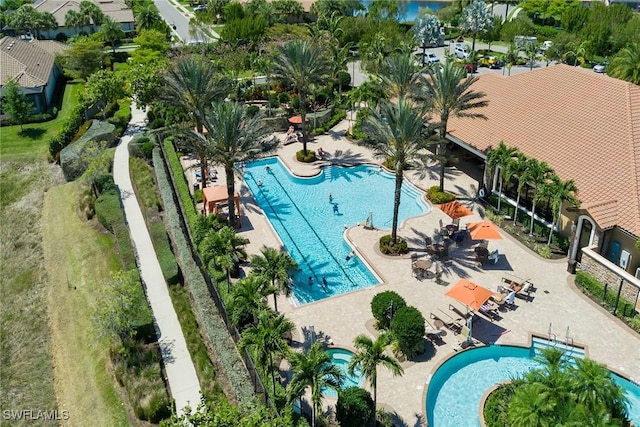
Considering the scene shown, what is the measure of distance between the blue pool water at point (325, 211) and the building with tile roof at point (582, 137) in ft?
23.2

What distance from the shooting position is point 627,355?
25094 mm

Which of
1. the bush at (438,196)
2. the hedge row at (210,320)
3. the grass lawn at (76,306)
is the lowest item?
the grass lawn at (76,306)

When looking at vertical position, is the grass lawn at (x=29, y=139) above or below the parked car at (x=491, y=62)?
below

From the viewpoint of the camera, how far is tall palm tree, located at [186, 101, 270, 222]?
31.7 metres

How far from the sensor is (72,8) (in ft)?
316

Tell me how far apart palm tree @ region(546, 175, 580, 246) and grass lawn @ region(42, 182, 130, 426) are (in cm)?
2460

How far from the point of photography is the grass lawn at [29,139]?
51444 millimetres

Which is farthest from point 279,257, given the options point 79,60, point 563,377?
point 79,60

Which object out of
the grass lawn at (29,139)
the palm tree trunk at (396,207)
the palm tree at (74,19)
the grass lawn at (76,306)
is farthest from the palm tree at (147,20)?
the palm tree trunk at (396,207)

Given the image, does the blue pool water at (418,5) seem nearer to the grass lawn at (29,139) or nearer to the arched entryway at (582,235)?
the grass lawn at (29,139)

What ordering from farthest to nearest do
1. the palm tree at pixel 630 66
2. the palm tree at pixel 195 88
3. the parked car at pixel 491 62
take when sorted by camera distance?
the parked car at pixel 491 62
the palm tree at pixel 630 66
the palm tree at pixel 195 88

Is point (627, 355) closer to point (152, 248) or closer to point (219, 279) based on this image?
point (219, 279)

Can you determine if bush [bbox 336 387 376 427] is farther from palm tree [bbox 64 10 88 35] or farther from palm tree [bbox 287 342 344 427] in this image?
palm tree [bbox 64 10 88 35]

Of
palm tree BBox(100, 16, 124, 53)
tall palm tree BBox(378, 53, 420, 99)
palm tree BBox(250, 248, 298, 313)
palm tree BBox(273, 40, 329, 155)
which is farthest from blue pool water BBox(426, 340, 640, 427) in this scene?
palm tree BBox(100, 16, 124, 53)
